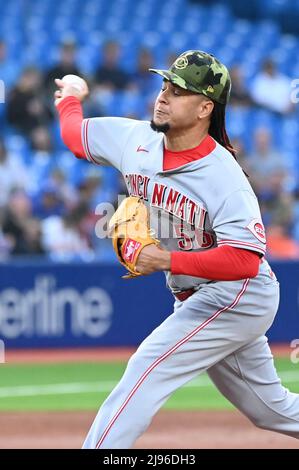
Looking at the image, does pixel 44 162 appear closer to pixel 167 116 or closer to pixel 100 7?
pixel 100 7

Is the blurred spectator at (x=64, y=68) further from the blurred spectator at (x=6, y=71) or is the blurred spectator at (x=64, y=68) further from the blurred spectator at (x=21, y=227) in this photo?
the blurred spectator at (x=21, y=227)

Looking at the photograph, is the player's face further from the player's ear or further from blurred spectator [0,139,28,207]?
blurred spectator [0,139,28,207]

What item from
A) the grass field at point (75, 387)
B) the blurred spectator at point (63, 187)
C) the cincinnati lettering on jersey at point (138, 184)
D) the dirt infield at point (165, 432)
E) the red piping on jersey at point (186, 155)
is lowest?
the grass field at point (75, 387)

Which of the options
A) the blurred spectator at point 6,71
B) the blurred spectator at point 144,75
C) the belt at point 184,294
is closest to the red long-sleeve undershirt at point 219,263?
the belt at point 184,294

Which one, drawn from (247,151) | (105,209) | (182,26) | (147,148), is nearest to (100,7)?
(182,26)

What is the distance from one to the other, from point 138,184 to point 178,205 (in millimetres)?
265

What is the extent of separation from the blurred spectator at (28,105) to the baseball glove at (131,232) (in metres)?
7.71

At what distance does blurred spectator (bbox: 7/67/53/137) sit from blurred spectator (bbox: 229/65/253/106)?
262cm

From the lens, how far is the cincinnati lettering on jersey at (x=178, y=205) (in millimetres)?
4676

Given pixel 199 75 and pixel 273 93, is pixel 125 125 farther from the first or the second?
pixel 273 93

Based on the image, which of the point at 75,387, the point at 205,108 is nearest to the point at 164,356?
the point at 205,108

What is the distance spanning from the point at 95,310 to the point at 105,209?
1149mm

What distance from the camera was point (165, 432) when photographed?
281 inches
